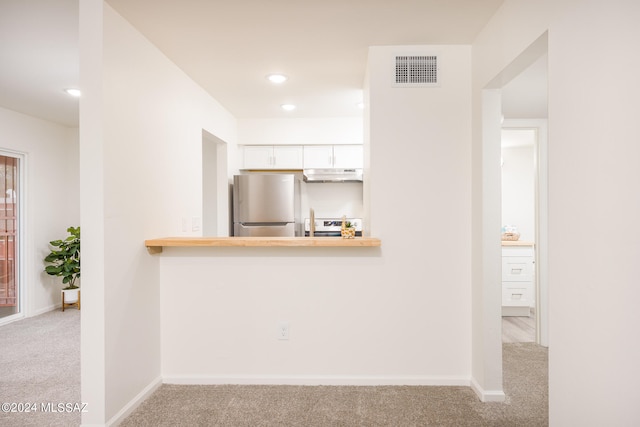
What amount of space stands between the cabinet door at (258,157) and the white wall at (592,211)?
11.0 feet

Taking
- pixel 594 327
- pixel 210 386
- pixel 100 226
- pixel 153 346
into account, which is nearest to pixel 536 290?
pixel 594 327

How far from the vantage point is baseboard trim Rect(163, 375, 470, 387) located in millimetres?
2516

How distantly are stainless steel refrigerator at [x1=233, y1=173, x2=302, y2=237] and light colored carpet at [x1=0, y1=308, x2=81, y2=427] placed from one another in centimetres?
193

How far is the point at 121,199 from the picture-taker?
2109mm

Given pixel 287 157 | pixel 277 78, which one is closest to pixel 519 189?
pixel 287 157

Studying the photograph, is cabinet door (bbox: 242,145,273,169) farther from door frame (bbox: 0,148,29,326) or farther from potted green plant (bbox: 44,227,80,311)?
door frame (bbox: 0,148,29,326)

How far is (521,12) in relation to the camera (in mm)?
1796

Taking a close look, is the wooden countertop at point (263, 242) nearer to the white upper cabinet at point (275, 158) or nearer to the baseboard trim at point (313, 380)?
the baseboard trim at point (313, 380)

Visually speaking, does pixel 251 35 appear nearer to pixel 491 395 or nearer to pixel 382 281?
pixel 382 281

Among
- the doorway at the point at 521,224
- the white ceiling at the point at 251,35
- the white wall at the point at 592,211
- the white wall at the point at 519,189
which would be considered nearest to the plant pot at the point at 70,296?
the white ceiling at the point at 251,35

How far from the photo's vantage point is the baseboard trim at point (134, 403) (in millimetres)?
2047

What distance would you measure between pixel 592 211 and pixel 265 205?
3270 mm

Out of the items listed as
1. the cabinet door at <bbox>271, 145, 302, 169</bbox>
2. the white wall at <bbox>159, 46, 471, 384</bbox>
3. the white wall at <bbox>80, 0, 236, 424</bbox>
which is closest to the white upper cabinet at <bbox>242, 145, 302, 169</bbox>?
the cabinet door at <bbox>271, 145, 302, 169</bbox>

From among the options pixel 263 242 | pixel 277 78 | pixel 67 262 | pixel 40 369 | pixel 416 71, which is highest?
pixel 277 78
